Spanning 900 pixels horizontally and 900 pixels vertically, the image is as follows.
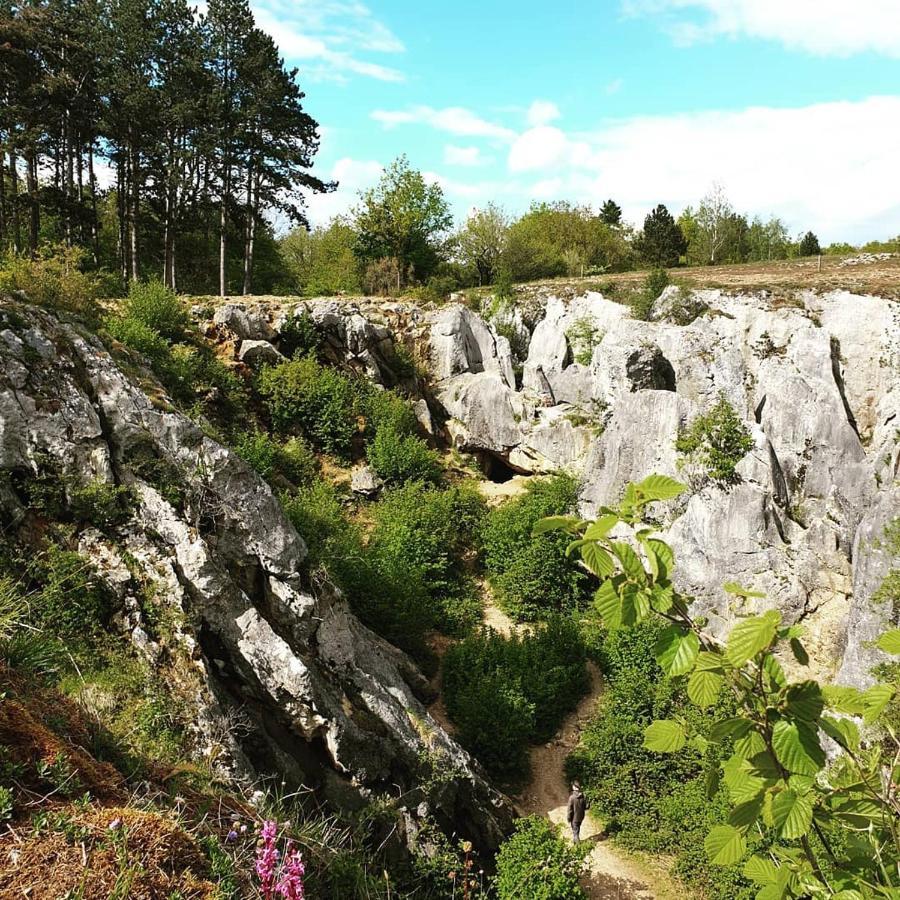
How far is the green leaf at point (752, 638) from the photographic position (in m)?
1.60

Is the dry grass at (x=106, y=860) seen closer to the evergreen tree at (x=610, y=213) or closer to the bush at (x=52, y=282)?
the bush at (x=52, y=282)

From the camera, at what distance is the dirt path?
35.9 feet

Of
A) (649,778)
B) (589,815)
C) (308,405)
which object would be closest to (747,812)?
(649,778)

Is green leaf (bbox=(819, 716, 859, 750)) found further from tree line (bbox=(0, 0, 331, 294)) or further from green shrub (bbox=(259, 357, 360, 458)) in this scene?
tree line (bbox=(0, 0, 331, 294))

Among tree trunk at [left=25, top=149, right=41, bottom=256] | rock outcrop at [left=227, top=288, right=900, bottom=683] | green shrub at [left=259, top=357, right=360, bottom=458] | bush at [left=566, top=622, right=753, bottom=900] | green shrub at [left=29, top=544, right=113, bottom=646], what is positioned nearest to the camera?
green shrub at [left=29, top=544, right=113, bottom=646]

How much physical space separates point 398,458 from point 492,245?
21.9m

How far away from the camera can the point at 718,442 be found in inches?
727

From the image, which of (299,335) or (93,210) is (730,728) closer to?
(299,335)

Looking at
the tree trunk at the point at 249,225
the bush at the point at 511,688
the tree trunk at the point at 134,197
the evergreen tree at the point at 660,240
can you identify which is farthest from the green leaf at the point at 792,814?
the evergreen tree at the point at 660,240

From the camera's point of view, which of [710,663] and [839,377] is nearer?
[710,663]

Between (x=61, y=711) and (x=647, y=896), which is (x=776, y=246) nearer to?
(x=647, y=896)

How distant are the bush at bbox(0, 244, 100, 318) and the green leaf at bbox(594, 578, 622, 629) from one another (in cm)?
1711

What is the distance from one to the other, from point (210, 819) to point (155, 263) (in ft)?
109

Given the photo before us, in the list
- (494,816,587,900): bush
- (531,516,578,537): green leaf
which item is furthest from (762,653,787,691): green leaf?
(494,816,587,900): bush
